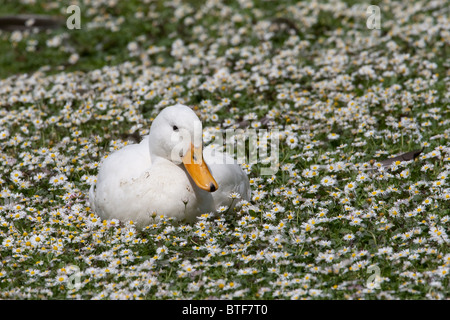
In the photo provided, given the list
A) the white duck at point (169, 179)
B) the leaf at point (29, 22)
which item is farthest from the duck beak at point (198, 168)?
the leaf at point (29, 22)

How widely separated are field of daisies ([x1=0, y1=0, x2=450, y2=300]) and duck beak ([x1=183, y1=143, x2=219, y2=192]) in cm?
43

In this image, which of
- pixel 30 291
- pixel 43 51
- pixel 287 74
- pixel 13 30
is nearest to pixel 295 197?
pixel 30 291

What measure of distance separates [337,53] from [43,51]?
5.29m

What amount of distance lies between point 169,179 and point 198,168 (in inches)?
11.9

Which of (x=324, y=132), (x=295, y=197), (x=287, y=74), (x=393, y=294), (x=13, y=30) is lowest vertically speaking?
(x=393, y=294)

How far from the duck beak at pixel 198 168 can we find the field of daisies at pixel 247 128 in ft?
1.42

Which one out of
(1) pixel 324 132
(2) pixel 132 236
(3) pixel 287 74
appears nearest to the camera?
(2) pixel 132 236

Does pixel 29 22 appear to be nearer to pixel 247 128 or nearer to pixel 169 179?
pixel 247 128

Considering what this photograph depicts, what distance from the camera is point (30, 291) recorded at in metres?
5.20

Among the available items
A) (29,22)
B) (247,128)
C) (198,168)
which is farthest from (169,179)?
(29,22)

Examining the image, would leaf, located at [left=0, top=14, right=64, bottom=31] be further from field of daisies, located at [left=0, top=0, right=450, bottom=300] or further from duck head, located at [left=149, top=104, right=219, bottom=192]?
duck head, located at [left=149, top=104, right=219, bottom=192]

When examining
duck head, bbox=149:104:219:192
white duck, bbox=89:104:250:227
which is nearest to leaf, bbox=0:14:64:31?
white duck, bbox=89:104:250:227

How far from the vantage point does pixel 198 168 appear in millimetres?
5809

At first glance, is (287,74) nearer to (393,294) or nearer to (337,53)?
(337,53)
